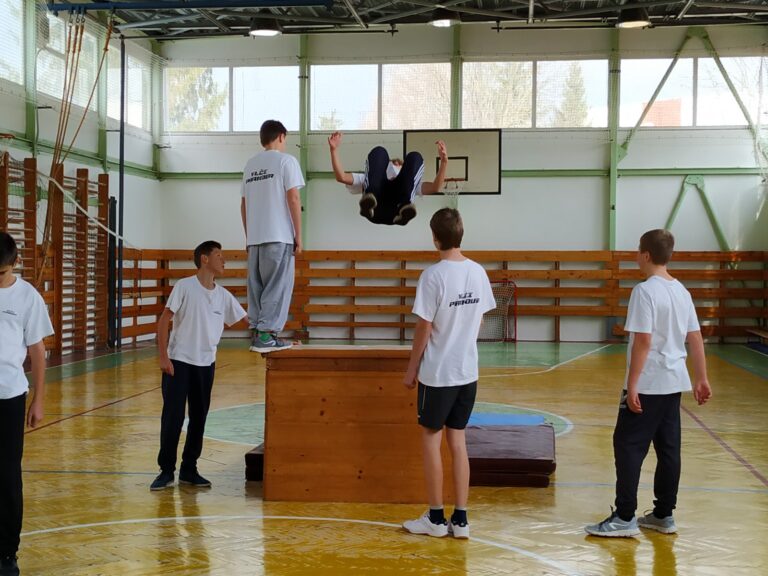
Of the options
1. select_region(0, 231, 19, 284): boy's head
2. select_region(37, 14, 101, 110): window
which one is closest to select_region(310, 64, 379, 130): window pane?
select_region(37, 14, 101, 110): window

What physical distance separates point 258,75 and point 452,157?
207 inches

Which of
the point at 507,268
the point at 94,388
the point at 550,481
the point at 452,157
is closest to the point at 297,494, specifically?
the point at 550,481

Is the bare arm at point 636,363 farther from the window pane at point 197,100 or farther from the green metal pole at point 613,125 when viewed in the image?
the window pane at point 197,100

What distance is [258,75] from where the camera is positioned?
66.7 ft

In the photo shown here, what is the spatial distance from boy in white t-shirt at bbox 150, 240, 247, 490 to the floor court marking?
434 cm

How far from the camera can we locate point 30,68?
14922mm

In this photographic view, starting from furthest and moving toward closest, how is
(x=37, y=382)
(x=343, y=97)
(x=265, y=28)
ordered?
(x=343, y=97)
(x=265, y=28)
(x=37, y=382)

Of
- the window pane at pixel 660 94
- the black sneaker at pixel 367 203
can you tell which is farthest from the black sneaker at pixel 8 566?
the window pane at pixel 660 94

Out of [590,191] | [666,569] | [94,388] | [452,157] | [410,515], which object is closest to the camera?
[666,569]

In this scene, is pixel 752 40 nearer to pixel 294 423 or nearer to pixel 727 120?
pixel 727 120

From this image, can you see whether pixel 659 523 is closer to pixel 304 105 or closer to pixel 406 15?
pixel 406 15

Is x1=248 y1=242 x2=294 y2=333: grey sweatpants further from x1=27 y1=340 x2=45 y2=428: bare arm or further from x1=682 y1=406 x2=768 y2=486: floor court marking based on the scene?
x1=682 y1=406 x2=768 y2=486: floor court marking

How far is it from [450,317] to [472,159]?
44.3ft

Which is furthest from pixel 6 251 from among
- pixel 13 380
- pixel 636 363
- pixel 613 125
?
pixel 613 125
